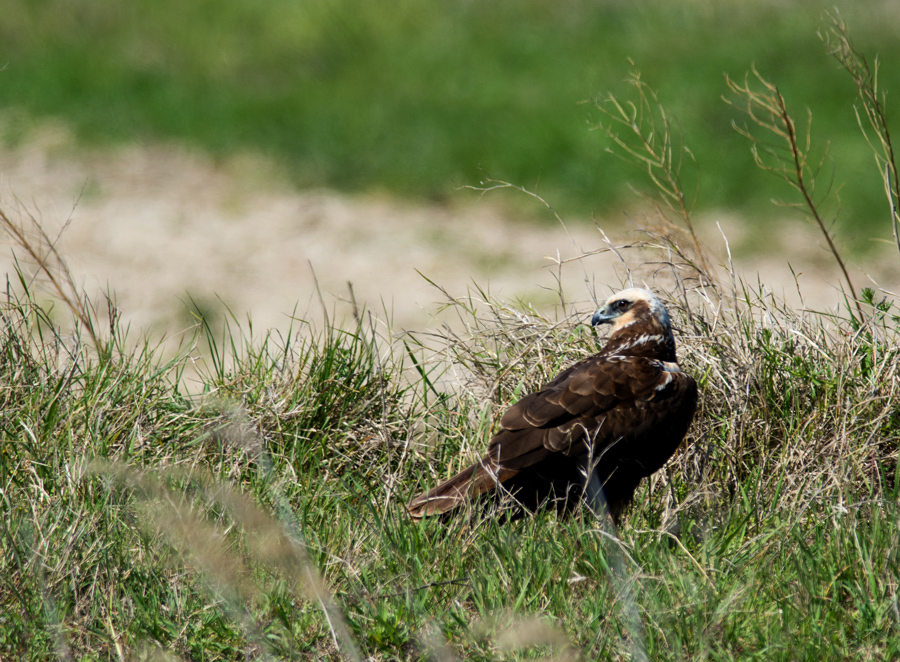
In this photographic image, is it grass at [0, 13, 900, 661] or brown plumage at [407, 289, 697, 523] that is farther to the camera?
brown plumage at [407, 289, 697, 523]

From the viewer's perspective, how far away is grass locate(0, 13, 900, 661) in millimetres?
2553

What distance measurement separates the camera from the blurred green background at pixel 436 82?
9969mm

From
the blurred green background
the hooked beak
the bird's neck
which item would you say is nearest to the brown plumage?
the bird's neck

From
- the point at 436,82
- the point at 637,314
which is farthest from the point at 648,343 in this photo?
the point at 436,82

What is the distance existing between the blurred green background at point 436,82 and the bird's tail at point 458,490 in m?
6.23

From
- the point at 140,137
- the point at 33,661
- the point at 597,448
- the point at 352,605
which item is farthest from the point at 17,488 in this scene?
the point at 140,137

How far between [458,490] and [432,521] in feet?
0.55

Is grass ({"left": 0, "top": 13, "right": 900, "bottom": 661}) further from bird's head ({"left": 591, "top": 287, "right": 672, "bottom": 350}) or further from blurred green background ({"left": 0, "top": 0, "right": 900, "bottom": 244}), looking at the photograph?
blurred green background ({"left": 0, "top": 0, "right": 900, "bottom": 244})

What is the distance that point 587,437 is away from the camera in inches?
129

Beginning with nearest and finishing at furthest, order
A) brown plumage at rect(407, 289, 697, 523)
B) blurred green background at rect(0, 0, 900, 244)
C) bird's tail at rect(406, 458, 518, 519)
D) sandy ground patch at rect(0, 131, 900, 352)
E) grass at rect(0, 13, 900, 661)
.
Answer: grass at rect(0, 13, 900, 661), bird's tail at rect(406, 458, 518, 519), brown plumage at rect(407, 289, 697, 523), sandy ground patch at rect(0, 131, 900, 352), blurred green background at rect(0, 0, 900, 244)

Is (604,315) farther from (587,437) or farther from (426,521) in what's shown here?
(426,521)

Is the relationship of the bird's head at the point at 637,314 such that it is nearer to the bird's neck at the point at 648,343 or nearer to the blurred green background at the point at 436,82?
the bird's neck at the point at 648,343

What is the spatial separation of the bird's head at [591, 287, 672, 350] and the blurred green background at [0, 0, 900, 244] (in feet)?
18.6

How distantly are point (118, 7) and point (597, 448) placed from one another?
11.5 m
